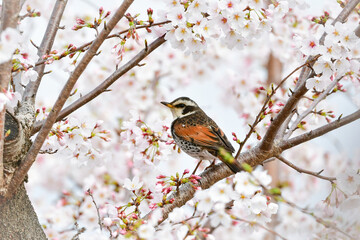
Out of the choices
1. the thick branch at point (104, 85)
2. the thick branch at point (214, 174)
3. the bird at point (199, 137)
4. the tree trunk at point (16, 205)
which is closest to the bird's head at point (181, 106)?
the bird at point (199, 137)

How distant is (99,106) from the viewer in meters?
9.62

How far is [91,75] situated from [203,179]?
5.62 meters

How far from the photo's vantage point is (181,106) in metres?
5.17

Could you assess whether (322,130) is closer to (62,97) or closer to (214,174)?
(214,174)

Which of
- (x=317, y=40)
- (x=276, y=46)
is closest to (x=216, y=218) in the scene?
(x=317, y=40)

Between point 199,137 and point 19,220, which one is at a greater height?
point 199,137

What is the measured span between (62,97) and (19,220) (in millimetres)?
804

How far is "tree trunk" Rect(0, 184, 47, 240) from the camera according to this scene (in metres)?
2.85

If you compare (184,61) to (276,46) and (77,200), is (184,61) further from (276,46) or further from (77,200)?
(77,200)

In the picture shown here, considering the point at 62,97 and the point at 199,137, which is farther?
the point at 199,137

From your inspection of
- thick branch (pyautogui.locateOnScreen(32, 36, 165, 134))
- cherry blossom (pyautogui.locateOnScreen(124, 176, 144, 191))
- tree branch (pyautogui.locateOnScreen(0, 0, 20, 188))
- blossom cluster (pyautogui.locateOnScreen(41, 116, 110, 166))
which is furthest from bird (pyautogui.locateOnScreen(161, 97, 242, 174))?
tree branch (pyautogui.locateOnScreen(0, 0, 20, 188))

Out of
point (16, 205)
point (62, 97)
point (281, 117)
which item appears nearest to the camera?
point (62, 97)

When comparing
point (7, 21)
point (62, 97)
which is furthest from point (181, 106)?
point (7, 21)

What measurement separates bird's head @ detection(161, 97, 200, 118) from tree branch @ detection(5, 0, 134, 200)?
233 cm
